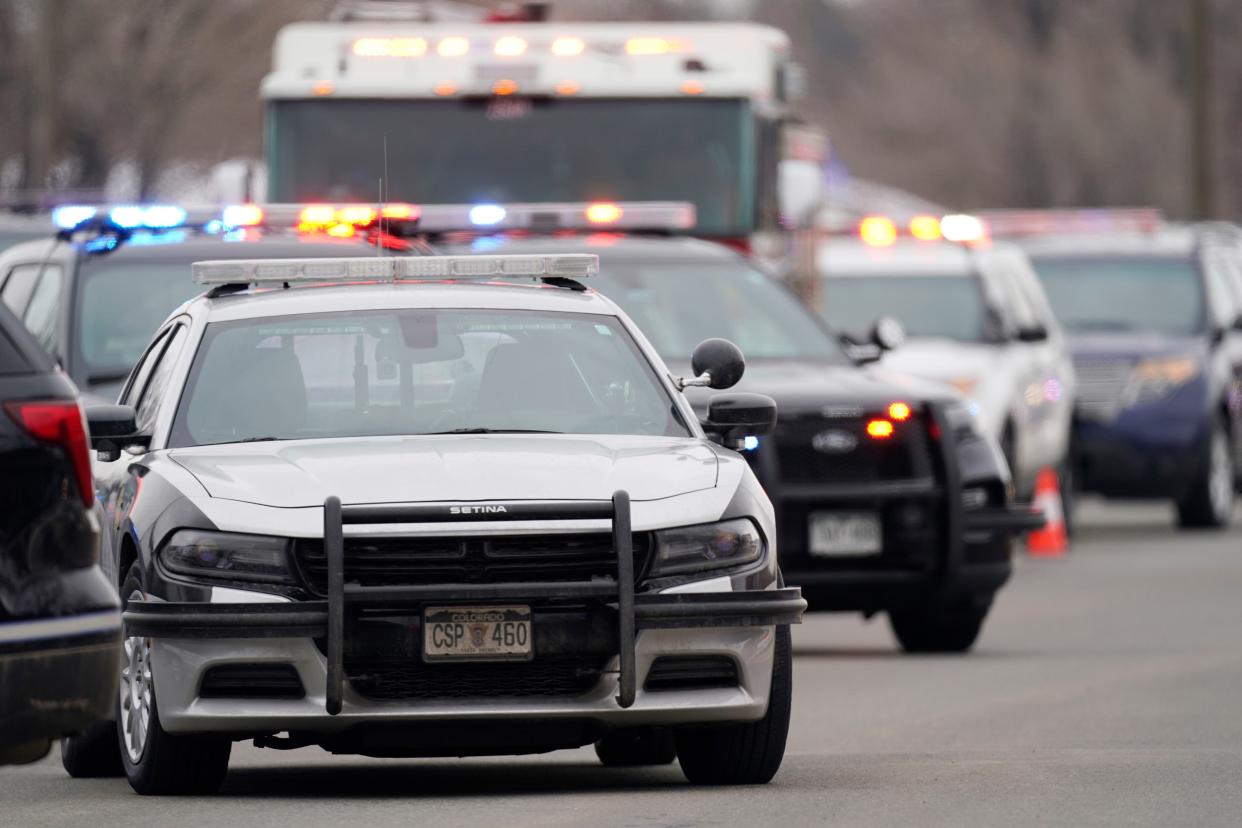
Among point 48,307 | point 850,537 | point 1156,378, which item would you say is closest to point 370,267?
point 48,307

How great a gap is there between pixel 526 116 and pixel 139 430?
31.4 feet

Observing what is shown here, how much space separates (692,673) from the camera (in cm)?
881

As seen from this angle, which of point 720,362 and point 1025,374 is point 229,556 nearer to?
point 720,362

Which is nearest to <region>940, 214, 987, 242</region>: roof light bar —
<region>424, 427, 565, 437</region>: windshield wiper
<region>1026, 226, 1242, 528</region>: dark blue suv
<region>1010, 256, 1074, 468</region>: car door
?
<region>1010, 256, 1074, 468</region>: car door

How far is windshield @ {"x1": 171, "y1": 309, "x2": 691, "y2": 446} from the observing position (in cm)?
955

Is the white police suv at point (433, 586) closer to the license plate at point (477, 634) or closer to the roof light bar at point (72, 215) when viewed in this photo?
the license plate at point (477, 634)

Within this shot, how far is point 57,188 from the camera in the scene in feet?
107

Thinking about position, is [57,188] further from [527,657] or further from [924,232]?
[527,657]

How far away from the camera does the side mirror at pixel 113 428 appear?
9305 mm

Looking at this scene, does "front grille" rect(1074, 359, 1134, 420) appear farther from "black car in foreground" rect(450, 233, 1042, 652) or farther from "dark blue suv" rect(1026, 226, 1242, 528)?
"black car in foreground" rect(450, 233, 1042, 652)

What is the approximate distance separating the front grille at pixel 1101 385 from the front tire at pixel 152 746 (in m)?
15.5

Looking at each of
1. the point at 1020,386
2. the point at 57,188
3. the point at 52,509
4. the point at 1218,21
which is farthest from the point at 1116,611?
the point at 1218,21

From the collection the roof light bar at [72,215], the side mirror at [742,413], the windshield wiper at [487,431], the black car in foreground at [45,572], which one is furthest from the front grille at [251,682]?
the roof light bar at [72,215]

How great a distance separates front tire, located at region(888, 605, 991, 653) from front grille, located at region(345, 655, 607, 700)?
5.80 m
